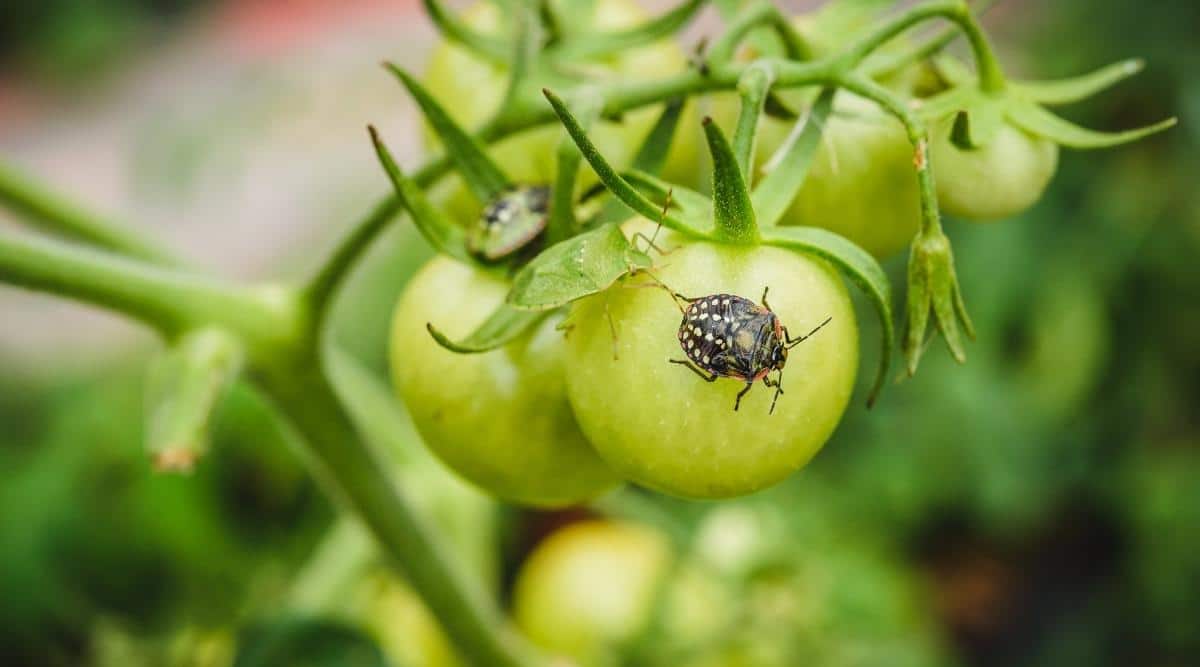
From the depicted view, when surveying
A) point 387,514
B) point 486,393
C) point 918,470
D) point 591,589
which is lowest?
point 918,470

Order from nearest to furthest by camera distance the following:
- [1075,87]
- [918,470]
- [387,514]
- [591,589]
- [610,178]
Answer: [610,178] → [1075,87] → [387,514] → [591,589] → [918,470]

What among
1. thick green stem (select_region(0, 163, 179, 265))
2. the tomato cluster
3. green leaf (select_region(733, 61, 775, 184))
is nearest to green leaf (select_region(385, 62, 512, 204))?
the tomato cluster

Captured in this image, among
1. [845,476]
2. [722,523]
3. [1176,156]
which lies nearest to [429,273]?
[722,523]

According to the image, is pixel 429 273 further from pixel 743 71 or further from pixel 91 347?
pixel 91 347

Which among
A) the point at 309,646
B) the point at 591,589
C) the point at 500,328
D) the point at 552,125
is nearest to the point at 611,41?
Result: the point at 552,125

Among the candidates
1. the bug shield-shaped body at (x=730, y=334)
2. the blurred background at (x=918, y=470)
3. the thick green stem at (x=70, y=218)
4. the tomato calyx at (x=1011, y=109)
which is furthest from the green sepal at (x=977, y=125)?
the blurred background at (x=918, y=470)

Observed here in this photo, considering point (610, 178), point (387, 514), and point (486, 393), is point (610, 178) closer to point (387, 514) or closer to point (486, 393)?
point (486, 393)
